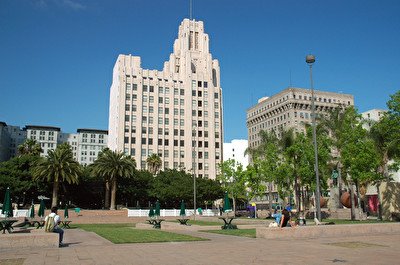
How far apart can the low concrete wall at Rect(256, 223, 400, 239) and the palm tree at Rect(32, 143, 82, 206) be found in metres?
52.5

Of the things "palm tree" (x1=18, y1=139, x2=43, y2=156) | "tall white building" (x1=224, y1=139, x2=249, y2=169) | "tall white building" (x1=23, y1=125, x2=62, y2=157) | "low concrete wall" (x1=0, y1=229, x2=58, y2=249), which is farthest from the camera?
"tall white building" (x1=23, y1=125, x2=62, y2=157)

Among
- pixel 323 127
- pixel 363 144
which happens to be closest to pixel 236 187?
pixel 323 127

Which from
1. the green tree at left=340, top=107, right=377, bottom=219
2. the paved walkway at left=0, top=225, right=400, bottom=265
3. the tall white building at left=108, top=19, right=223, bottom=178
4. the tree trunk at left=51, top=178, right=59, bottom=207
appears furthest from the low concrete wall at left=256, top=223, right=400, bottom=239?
the tall white building at left=108, top=19, right=223, bottom=178

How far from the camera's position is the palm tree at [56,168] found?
209ft

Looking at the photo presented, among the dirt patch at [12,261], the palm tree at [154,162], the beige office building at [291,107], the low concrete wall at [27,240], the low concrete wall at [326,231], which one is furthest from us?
the beige office building at [291,107]

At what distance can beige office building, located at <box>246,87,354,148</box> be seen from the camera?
12188 centimetres

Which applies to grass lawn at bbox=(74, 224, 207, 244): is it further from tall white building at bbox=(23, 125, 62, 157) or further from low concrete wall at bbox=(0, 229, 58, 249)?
tall white building at bbox=(23, 125, 62, 157)

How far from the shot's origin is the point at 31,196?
72.4m

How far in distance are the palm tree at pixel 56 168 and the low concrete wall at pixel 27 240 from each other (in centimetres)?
5161

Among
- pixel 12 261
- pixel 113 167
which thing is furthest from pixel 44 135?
pixel 12 261

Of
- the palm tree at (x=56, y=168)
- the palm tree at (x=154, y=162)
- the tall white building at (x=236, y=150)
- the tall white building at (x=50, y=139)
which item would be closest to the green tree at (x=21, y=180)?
the palm tree at (x=56, y=168)

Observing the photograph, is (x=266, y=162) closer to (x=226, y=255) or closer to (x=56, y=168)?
(x=56, y=168)

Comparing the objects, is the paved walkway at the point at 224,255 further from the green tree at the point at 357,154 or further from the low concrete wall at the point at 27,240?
the green tree at the point at 357,154

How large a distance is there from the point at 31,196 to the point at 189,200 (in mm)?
30649
